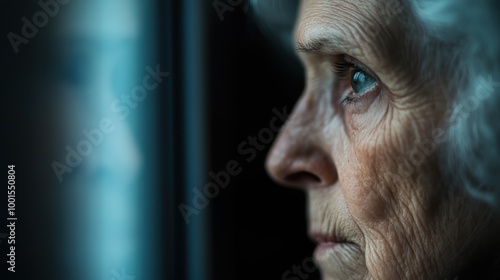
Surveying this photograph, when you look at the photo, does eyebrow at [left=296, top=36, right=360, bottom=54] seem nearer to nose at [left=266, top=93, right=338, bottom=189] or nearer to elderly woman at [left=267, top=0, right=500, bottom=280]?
elderly woman at [left=267, top=0, right=500, bottom=280]

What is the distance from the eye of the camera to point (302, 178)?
31.4 inches

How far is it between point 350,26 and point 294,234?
0.63 m

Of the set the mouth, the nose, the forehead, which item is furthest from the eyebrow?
the mouth

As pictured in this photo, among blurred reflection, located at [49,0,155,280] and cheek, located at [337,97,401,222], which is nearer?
cheek, located at [337,97,401,222]

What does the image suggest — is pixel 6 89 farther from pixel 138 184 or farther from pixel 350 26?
pixel 350 26

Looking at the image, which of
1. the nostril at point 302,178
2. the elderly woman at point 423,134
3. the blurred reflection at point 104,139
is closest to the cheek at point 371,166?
the elderly woman at point 423,134

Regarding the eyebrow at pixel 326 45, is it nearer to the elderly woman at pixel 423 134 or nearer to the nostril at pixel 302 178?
the elderly woman at pixel 423 134

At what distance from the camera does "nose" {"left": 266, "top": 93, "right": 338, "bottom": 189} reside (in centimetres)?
76

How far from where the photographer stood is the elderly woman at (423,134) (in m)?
0.61

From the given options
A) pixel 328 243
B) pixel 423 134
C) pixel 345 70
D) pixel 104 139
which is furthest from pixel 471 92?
pixel 104 139

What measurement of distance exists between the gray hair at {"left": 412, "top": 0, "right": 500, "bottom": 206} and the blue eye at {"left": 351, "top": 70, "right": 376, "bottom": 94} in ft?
0.31

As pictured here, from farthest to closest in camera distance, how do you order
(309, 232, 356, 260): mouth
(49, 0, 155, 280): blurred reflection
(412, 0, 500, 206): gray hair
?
(49, 0, 155, 280): blurred reflection < (309, 232, 356, 260): mouth < (412, 0, 500, 206): gray hair

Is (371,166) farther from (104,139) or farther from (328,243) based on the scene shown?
(104,139)

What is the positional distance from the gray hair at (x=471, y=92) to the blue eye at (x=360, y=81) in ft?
0.31
